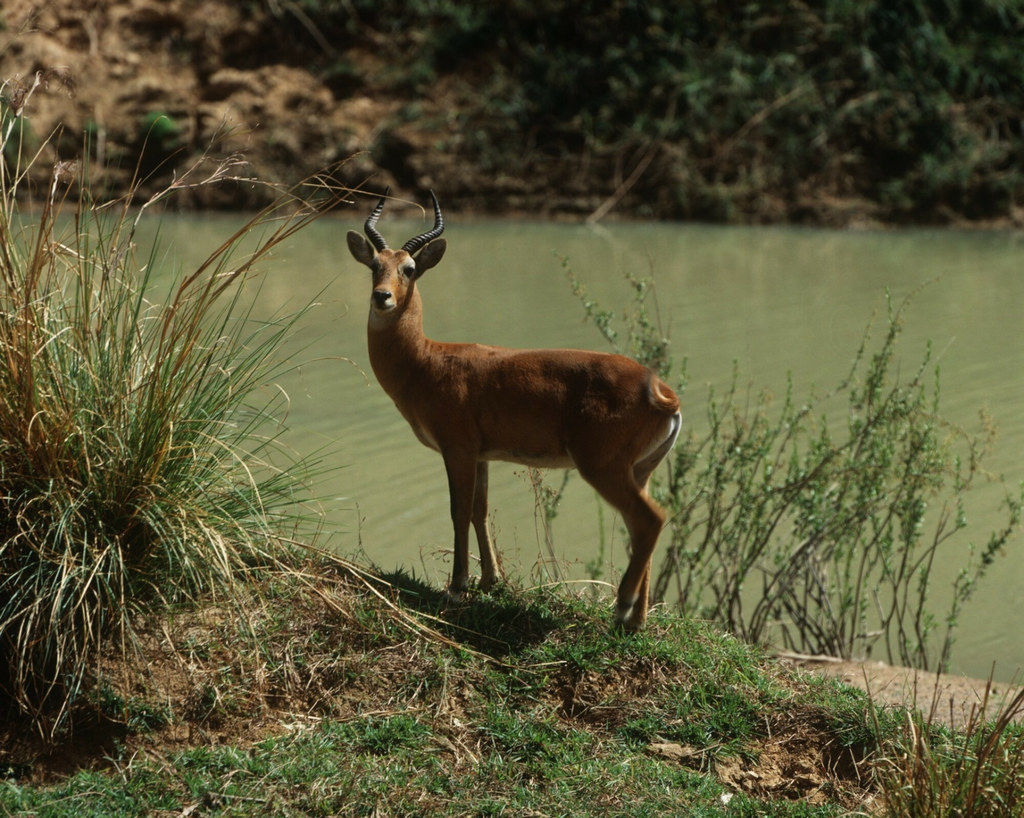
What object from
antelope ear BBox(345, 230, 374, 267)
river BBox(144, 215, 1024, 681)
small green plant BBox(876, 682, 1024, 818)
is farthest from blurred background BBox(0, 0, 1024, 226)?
small green plant BBox(876, 682, 1024, 818)

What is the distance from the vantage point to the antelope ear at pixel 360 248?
559cm

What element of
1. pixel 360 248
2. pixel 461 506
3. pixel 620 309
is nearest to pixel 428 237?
pixel 360 248

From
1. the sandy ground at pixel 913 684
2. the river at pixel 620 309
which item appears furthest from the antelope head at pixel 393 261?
the sandy ground at pixel 913 684

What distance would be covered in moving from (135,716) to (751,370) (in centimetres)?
895

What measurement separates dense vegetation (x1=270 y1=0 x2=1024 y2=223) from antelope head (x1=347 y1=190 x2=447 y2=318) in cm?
1874

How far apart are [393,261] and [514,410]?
2.87 feet

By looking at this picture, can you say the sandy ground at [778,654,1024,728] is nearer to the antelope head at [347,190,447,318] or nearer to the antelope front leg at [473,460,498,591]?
the antelope front leg at [473,460,498,591]

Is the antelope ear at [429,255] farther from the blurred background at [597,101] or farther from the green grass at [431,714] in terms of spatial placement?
the blurred background at [597,101]

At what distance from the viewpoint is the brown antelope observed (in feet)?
17.0

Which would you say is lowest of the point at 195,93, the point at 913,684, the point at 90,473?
the point at 913,684

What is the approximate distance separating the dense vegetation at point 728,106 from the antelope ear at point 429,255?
18.7 meters

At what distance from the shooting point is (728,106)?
25297mm

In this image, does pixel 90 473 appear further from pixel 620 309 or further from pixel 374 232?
pixel 620 309

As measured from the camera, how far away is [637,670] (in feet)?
16.7
